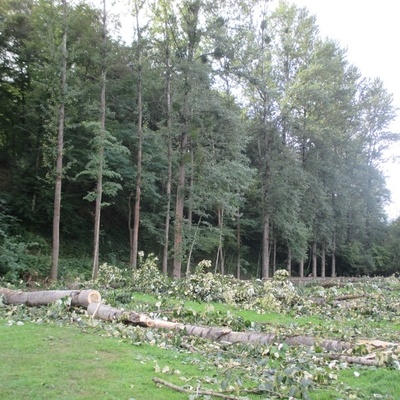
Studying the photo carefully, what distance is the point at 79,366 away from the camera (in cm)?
493

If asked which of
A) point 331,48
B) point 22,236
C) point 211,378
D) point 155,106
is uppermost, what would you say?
point 331,48

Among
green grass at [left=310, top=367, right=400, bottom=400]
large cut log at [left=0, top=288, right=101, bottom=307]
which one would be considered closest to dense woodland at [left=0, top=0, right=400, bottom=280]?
large cut log at [left=0, top=288, right=101, bottom=307]

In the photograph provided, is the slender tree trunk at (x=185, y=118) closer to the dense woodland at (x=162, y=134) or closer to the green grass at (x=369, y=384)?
the dense woodland at (x=162, y=134)

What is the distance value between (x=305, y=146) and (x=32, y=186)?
21.5 m

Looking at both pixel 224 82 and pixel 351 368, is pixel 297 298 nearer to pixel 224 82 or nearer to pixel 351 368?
pixel 351 368

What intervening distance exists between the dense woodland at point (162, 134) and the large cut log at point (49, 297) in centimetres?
505

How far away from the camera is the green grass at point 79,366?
4.12 meters

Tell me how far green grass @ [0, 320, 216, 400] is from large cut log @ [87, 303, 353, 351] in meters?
1.23

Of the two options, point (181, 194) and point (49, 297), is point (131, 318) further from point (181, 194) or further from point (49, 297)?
point (181, 194)

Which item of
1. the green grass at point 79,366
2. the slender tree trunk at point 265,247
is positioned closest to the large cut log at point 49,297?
the green grass at point 79,366

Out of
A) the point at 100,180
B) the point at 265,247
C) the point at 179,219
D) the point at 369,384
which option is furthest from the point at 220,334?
the point at 265,247

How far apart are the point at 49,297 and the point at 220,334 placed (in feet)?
14.7

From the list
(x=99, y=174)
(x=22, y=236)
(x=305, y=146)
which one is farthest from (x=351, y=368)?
(x=305, y=146)

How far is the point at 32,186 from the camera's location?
2197 cm
